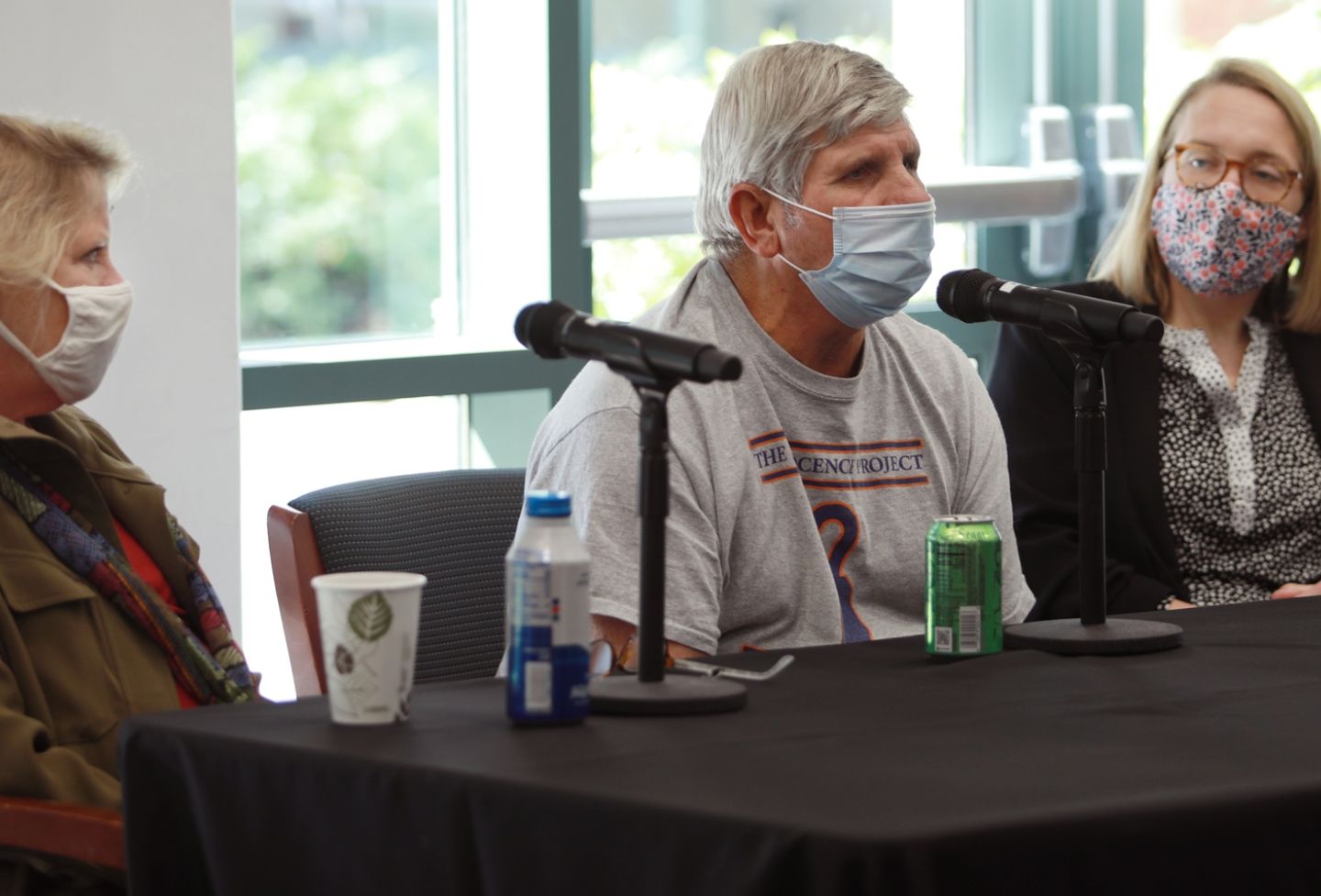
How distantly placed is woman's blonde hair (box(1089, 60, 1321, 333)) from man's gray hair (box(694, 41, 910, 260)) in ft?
2.73

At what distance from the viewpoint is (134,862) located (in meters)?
1.38

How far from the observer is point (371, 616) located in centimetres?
130

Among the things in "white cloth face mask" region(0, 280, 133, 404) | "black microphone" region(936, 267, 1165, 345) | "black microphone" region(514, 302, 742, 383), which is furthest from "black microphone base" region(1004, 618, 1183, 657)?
"white cloth face mask" region(0, 280, 133, 404)

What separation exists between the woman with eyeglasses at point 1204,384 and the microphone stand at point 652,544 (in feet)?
4.10

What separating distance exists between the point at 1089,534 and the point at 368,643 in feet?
2.34

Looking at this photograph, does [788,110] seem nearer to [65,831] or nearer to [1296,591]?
[1296,591]

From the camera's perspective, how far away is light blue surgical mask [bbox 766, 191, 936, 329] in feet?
6.66

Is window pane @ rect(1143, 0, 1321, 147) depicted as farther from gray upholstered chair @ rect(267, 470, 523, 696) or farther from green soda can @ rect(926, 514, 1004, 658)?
green soda can @ rect(926, 514, 1004, 658)

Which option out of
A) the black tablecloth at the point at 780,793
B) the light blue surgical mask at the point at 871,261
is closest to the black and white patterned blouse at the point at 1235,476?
the light blue surgical mask at the point at 871,261

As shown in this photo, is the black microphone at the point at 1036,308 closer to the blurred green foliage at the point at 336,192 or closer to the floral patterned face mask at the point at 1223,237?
the floral patterned face mask at the point at 1223,237

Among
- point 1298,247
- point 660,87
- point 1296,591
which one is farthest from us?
point 660,87

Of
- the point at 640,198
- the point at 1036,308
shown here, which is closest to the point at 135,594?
the point at 1036,308

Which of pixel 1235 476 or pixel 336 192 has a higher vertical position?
pixel 336 192

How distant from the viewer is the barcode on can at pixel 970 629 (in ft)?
5.23
